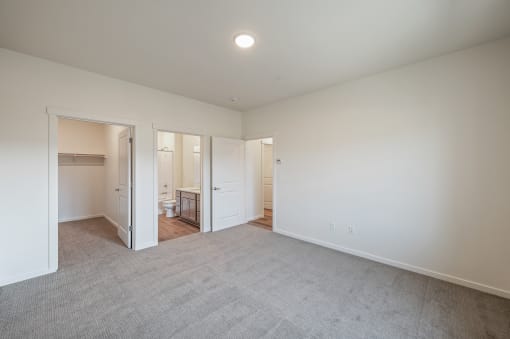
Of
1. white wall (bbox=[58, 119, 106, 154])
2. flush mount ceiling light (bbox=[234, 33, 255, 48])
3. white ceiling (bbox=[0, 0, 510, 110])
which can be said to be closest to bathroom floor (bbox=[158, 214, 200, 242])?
white wall (bbox=[58, 119, 106, 154])

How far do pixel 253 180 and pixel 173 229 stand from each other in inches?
86.7

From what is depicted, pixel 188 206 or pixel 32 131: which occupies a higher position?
pixel 32 131

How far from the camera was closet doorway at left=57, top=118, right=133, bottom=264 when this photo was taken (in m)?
4.10

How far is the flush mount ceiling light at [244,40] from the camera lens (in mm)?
2152

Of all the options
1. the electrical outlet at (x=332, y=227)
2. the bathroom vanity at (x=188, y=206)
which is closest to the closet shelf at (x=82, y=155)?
the bathroom vanity at (x=188, y=206)

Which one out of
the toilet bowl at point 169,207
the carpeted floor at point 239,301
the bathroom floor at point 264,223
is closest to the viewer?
the carpeted floor at point 239,301

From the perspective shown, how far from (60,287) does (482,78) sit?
17.3 feet

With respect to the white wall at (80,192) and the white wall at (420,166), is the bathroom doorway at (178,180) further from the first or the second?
the white wall at (420,166)

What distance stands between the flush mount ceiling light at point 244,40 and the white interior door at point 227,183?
238 cm

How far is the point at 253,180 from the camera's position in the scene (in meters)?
5.41

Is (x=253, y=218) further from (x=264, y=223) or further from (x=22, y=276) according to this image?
(x=22, y=276)

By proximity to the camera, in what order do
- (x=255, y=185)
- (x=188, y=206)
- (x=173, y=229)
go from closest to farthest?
(x=173, y=229) < (x=188, y=206) < (x=255, y=185)

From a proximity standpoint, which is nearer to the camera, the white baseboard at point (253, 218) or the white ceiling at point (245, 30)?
the white ceiling at point (245, 30)

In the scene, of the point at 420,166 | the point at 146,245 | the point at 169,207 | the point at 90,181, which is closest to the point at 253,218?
the point at 169,207
